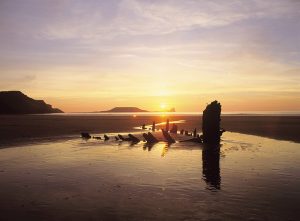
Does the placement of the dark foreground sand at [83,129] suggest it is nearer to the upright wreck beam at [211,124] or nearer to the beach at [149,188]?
the upright wreck beam at [211,124]

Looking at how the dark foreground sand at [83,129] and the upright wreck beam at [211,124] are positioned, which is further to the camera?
the dark foreground sand at [83,129]

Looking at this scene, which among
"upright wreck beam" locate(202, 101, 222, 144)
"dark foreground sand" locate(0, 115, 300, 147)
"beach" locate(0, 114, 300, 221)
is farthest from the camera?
"dark foreground sand" locate(0, 115, 300, 147)

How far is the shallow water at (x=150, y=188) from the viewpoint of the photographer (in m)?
12.4

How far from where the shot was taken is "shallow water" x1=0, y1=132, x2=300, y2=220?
12.4 m

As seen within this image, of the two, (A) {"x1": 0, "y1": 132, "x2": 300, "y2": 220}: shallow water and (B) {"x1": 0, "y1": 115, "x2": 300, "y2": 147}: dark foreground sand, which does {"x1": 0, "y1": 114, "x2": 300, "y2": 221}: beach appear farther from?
(B) {"x1": 0, "y1": 115, "x2": 300, "y2": 147}: dark foreground sand

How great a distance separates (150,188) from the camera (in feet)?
53.5

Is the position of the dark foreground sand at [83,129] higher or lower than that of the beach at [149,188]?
higher

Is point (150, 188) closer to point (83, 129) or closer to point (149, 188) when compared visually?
point (149, 188)

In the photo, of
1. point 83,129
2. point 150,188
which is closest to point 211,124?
point 150,188

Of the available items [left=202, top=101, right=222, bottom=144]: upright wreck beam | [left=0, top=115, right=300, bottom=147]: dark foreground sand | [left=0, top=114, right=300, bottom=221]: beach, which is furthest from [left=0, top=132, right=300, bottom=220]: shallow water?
[left=0, top=115, right=300, bottom=147]: dark foreground sand

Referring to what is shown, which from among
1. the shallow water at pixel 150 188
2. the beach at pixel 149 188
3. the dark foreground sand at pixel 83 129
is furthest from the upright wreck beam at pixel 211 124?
the shallow water at pixel 150 188

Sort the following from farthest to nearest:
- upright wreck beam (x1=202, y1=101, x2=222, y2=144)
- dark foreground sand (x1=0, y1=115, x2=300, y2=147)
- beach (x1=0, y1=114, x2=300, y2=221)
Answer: dark foreground sand (x1=0, y1=115, x2=300, y2=147)
upright wreck beam (x1=202, y1=101, x2=222, y2=144)
beach (x1=0, y1=114, x2=300, y2=221)

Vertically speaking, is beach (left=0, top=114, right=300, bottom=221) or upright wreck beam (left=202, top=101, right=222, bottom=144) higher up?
upright wreck beam (left=202, top=101, right=222, bottom=144)

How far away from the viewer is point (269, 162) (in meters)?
A: 24.2
